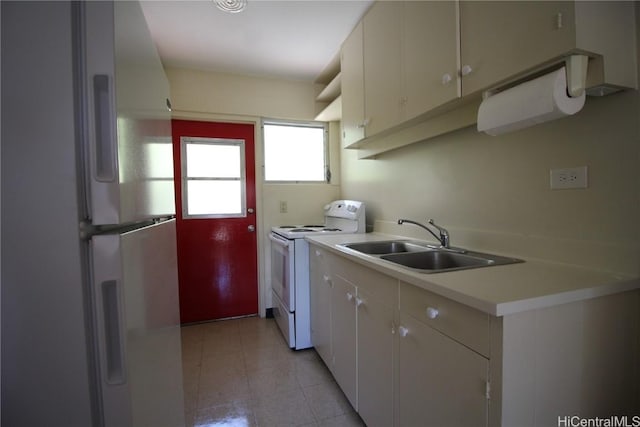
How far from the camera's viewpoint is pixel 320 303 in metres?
2.11

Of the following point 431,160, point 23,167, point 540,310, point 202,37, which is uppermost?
point 202,37

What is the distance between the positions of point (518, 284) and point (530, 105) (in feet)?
1.89

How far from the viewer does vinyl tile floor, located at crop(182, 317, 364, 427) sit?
161 cm

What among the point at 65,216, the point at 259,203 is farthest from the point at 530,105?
the point at 259,203

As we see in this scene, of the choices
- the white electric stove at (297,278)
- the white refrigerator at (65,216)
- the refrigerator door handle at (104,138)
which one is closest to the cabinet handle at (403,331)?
the white refrigerator at (65,216)

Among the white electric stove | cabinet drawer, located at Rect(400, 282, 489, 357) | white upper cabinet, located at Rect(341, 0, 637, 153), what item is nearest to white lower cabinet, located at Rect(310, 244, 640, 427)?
cabinet drawer, located at Rect(400, 282, 489, 357)

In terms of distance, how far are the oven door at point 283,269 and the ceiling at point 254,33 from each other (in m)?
1.61

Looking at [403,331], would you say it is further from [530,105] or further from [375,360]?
[530,105]

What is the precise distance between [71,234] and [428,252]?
1499mm

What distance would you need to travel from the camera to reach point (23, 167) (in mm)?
636

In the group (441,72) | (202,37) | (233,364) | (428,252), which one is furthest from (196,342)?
(441,72)

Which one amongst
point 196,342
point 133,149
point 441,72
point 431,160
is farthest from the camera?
point 196,342

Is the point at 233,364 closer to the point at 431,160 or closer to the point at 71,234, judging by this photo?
the point at 71,234

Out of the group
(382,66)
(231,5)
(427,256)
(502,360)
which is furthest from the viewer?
(231,5)
